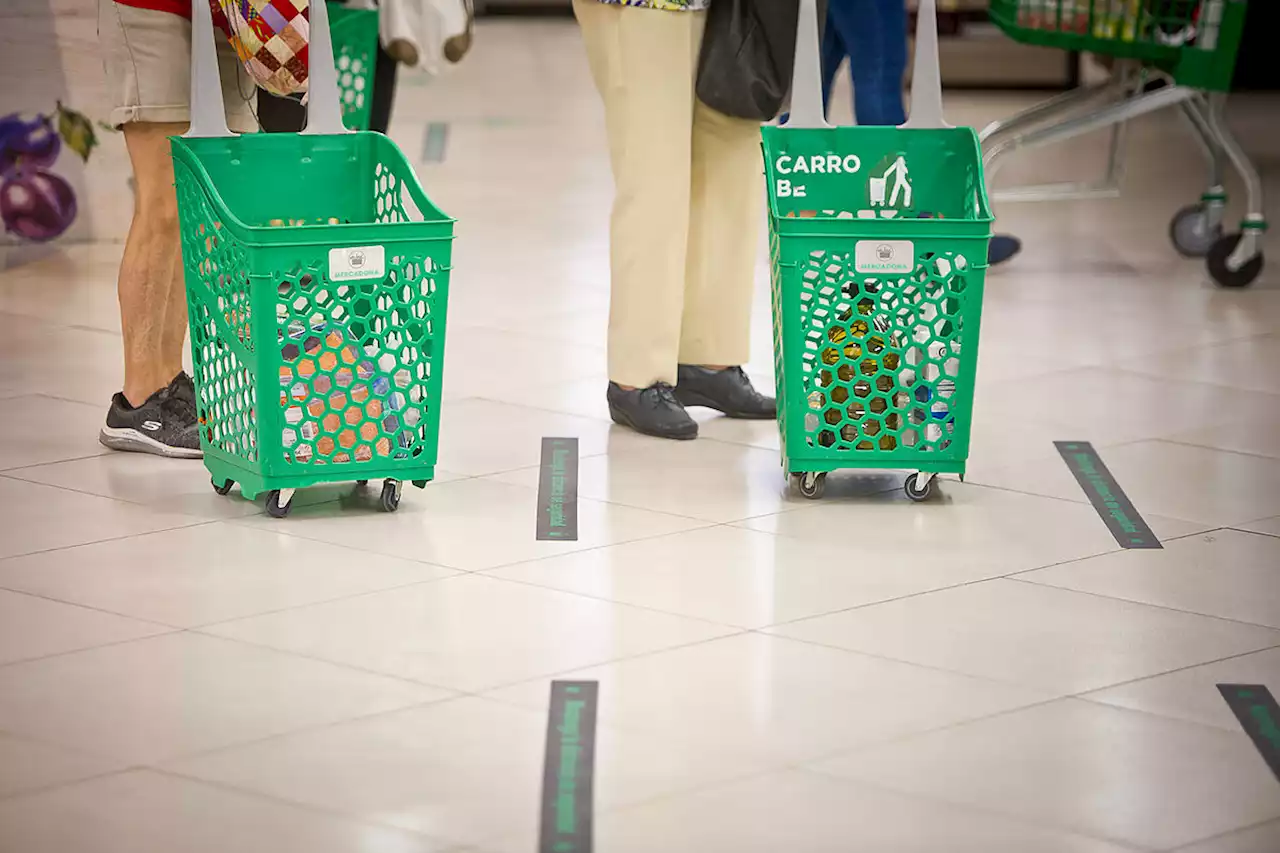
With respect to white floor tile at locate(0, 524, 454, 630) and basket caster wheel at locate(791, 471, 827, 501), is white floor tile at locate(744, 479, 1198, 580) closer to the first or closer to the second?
basket caster wheel at locate(791, 471, 827, 501)

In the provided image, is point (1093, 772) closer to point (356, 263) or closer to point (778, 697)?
point (778, 697)

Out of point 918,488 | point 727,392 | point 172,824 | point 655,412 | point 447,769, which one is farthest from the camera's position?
point 727,392

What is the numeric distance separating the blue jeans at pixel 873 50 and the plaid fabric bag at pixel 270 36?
5.99 feet

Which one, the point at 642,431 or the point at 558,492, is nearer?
the point at 558,492

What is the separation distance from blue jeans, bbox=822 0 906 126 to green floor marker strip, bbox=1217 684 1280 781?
2.45m

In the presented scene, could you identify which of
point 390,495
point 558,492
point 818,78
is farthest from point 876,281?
point 390,495

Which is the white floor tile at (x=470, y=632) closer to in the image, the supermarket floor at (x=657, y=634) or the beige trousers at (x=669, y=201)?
the supermarket floor at (x=657, y=634)

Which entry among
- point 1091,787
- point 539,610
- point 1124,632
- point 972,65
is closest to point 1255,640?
point 1124,632

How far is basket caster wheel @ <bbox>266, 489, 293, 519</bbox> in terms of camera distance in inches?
122

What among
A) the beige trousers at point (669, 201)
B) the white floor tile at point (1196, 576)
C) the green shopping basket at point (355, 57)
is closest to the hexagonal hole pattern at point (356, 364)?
the beige trousers at point (669, 201)

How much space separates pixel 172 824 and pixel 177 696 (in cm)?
37

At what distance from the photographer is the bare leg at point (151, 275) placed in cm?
338

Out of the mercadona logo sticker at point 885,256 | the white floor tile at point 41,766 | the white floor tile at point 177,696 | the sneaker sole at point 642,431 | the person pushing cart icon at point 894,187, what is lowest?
the white floor tile at point 41,766

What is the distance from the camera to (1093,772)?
2223 mm
